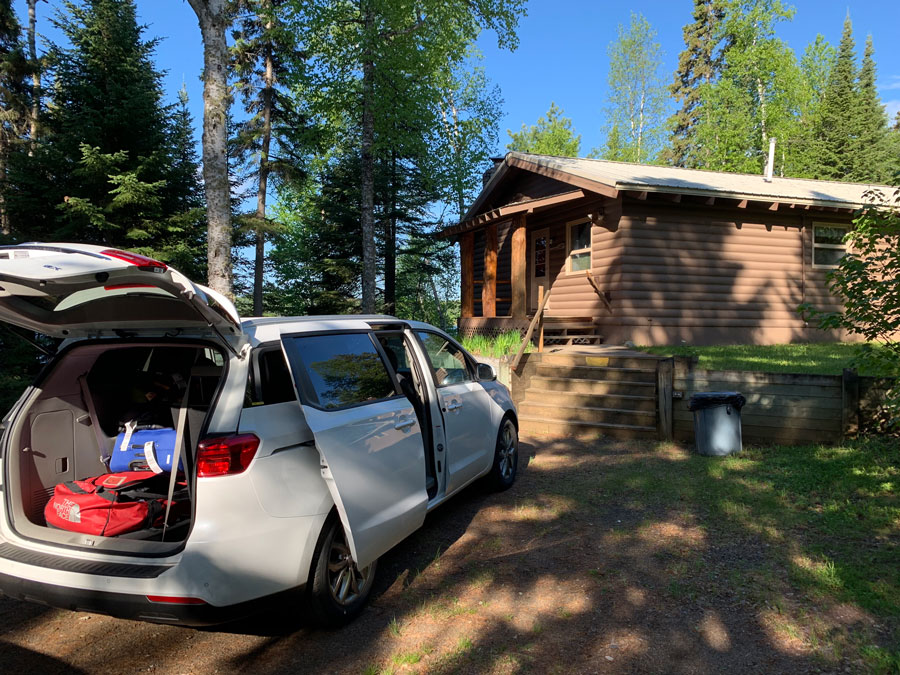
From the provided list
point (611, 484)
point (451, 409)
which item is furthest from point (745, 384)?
point (451, 409)

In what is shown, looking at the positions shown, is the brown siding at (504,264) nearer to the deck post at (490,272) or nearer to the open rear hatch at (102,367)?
the deck post at (490,272)

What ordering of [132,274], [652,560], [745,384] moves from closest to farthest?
[132,274]
[652,560]
[745,384]

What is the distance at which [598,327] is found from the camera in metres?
12.6

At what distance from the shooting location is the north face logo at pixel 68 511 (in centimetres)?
286

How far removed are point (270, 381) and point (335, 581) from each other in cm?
115

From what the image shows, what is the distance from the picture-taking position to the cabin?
12.0m

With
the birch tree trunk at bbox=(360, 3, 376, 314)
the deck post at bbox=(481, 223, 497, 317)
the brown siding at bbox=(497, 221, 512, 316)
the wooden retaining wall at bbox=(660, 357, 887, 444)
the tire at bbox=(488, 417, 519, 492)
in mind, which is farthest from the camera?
the brown siding at bbox=(497, 221, 512, 316)

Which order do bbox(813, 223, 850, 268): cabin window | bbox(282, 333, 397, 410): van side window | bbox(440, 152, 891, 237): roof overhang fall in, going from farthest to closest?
1. bbox(813, 223, 850, 268): cabin window
2. bbox(440, 152, 891, 237): roof overhang
3. bbox(282, 333, 397, 410): van side window

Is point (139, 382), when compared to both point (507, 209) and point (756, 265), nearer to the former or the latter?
point (507, 209)

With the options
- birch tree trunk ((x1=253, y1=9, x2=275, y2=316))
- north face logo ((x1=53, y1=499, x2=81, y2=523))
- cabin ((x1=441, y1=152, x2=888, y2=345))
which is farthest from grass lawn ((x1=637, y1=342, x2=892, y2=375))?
birch tree trunk ((x1=253, y1=9, x2=275, y2=316))

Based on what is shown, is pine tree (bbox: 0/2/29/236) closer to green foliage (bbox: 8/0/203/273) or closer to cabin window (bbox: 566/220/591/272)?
green foliage (bbox: 8/0/203/273)

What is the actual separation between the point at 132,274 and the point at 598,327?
11.3 m

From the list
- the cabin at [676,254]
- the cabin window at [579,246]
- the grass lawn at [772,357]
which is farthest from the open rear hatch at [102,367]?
the cabin window at [579,246]

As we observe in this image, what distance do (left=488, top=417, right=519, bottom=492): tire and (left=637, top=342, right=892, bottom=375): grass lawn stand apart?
4.51 metres
